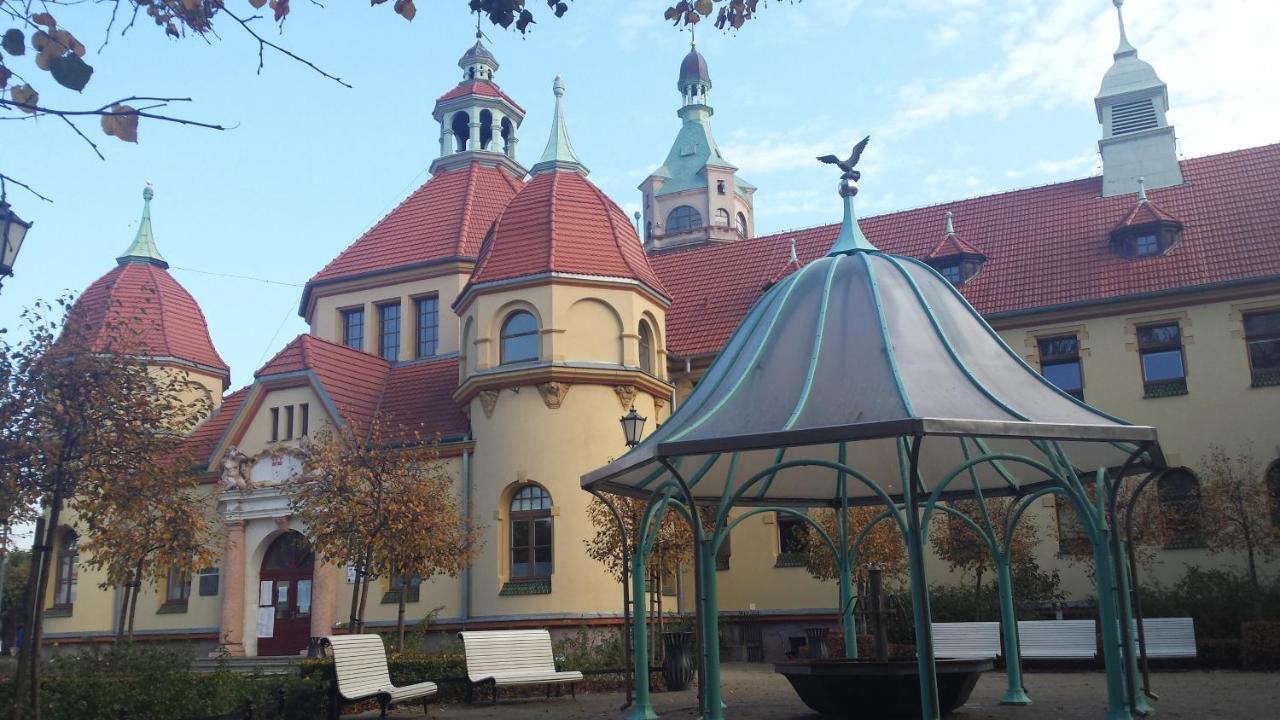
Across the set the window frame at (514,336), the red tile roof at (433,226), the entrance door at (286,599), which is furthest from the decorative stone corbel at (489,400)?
the red tile roof at (433,226)

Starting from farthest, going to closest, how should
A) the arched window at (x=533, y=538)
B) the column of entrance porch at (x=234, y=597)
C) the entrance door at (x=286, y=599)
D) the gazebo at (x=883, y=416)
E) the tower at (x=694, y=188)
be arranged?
the tower at (x=694, y=188) < the column of entrance porch at (x=234, y=597) < the entrance door at (x=286, y=599) < the arched window at (x=533, y=538) < the gazebo at (x=883, y=416)

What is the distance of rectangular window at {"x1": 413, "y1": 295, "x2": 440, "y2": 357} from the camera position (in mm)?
33250

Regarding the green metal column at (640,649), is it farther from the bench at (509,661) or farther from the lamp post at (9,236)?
the lamp post at (9,236)

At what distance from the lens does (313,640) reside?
2614 cm

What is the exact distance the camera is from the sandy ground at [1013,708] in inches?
516

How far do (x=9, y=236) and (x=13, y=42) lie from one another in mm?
5421

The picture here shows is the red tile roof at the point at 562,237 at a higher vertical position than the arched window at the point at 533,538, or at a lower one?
higher

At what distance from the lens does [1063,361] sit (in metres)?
28.9

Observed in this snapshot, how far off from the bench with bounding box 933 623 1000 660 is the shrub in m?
4.71

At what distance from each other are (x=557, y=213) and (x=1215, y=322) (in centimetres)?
1669

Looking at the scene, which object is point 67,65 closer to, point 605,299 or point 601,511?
point 601,511

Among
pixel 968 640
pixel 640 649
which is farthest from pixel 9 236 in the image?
pixel 968 640

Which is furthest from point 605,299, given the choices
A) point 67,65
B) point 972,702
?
point 67,65

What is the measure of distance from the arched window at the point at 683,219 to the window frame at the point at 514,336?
122 feet
